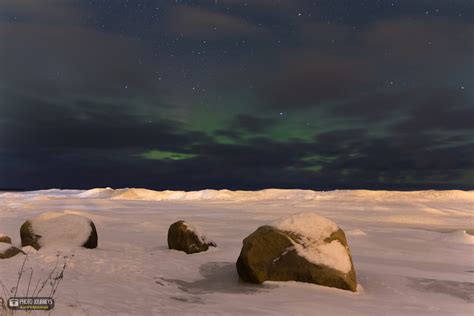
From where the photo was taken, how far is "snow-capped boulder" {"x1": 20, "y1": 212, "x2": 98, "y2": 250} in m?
11.5

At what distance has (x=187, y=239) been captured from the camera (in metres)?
12.6

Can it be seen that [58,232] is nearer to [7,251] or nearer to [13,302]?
[7,251]

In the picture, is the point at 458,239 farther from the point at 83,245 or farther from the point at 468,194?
the point at 468,194

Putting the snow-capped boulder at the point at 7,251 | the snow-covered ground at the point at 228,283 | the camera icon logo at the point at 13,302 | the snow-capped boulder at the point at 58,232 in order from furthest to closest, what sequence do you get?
the snow-capped boulder at the point at 58,232
the snow-capped boulder at the point at 7,251
the snow-covered ground at the point at 228,283
the camera icon logo at the point at 13,302

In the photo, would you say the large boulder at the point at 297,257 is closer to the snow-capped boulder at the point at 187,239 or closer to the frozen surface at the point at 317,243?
the frozen surface at the point at 317,243

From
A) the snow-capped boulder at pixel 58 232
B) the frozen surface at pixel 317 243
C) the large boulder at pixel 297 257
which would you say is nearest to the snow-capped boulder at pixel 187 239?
the snow-capped boulder at pixel 58 232

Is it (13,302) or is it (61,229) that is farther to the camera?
(61,229)

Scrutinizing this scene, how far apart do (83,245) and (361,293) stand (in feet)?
24.6

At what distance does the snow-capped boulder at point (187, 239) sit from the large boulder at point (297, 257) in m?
3.71

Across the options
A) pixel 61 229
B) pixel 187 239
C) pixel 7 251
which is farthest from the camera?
pixel 187 239

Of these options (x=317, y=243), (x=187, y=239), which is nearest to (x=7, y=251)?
(x=187, y=239)

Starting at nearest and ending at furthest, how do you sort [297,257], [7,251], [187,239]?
[297,257], [7,251], [187,239]

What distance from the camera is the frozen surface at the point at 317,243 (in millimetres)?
8664

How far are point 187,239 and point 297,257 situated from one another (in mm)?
4736
